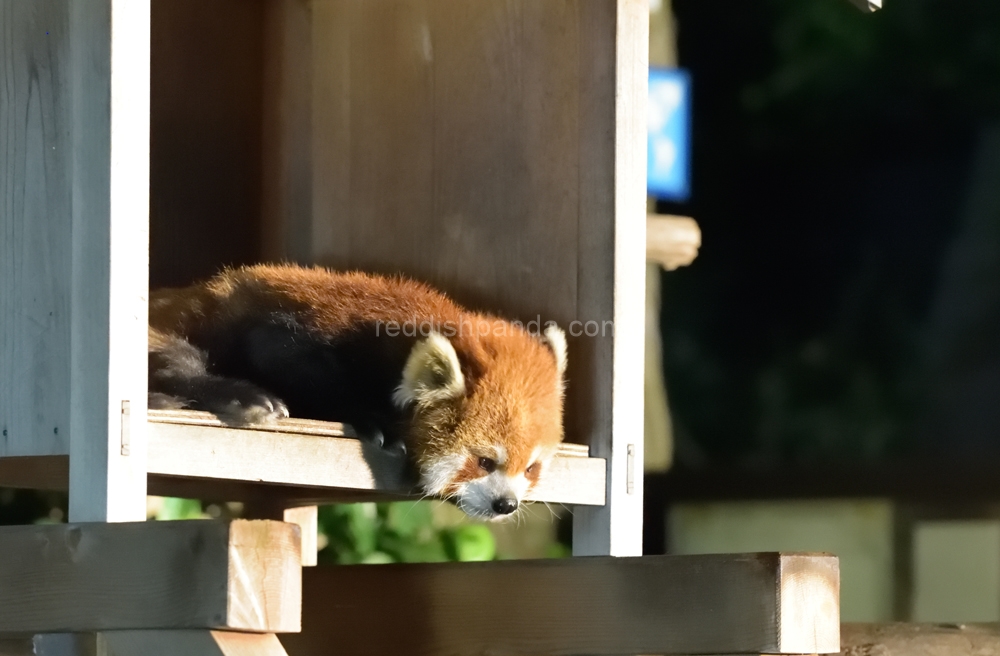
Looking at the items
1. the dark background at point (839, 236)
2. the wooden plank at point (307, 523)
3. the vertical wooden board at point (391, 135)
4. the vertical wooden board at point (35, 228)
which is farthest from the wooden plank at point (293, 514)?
the dark background at point (839, 236)

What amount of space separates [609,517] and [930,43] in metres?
3.65

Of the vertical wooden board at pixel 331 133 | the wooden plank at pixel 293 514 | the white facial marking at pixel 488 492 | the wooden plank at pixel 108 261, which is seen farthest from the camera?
the wooden plank at pixel 293 514

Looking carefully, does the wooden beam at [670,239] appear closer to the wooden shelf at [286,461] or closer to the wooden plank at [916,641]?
the wooden plank at [916,641]

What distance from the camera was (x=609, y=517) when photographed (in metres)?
2.81

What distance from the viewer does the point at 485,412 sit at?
2.90 metres

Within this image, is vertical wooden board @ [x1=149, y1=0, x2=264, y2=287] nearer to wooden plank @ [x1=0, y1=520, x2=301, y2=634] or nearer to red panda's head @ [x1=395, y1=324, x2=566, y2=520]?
red panda's head @ [x1=395, y1=324, x2=566, y2=520]

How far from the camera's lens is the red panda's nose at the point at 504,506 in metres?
2.91

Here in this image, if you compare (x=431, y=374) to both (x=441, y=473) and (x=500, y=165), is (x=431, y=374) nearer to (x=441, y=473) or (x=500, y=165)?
(x=441, y=473)

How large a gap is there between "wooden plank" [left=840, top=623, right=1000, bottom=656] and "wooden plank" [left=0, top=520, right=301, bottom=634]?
79.3 inches

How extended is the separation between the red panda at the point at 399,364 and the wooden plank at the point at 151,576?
66cm

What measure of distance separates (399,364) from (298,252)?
76 cm

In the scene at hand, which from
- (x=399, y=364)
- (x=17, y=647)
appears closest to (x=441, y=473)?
(x=399, y=364)

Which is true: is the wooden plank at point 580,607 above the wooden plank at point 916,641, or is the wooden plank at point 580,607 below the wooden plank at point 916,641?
above

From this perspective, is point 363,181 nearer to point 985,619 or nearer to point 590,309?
point 590,309
